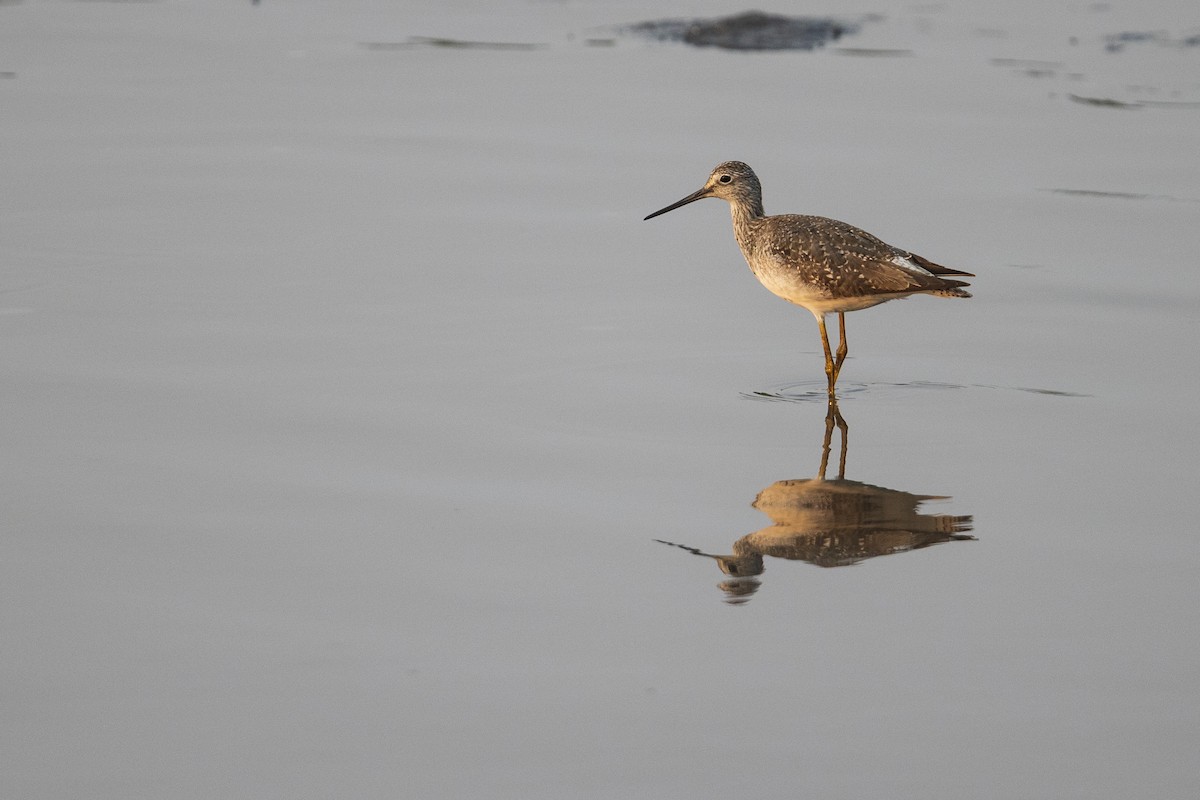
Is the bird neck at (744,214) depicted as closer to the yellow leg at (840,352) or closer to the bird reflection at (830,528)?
the yellow leg at (840,352)

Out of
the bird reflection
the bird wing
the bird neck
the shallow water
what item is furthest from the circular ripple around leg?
the bird neck

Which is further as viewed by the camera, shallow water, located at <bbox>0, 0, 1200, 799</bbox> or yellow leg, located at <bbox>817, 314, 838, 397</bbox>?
yellow leg, located at <bbox>817, 314, 838, 397</bbox>

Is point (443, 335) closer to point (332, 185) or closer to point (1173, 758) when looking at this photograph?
point (332, 185)

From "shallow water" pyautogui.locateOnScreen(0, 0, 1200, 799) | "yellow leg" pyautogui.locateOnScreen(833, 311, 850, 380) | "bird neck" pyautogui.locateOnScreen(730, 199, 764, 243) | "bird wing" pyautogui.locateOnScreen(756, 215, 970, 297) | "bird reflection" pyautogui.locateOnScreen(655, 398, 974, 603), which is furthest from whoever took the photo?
"bird neck" pyautogui.locateOnScreen(730, 199, 764, 243)

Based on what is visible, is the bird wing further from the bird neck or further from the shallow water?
the bird neck

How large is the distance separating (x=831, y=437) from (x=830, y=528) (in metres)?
1.26

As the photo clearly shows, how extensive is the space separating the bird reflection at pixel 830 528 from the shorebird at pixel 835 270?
162 cm

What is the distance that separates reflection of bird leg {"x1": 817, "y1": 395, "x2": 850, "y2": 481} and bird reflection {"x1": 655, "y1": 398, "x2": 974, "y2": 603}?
7 cm

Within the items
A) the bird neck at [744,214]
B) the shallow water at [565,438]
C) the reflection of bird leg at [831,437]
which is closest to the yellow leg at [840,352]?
the shallow water at [565,438]

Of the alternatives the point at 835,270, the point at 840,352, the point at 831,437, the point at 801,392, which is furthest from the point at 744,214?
the point at 831,437

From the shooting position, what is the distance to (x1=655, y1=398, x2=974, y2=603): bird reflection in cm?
592

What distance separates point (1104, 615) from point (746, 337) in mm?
3913

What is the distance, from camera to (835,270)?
27.4 ft

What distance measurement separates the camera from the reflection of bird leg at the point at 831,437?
6994 mm
